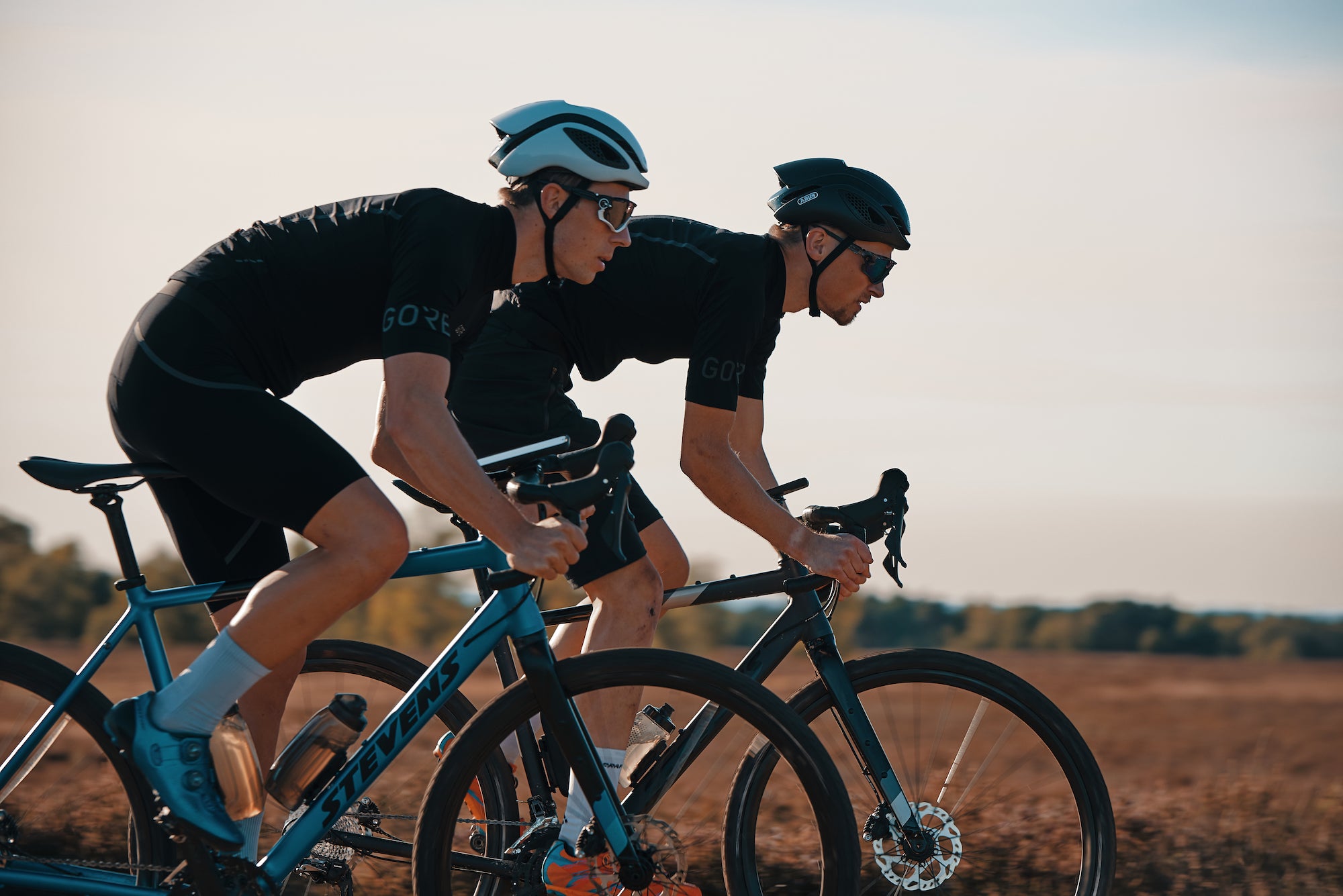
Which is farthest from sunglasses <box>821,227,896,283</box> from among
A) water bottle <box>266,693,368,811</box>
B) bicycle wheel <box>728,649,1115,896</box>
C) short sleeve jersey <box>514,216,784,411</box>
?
water bottle <box>266,693,368,811</box>

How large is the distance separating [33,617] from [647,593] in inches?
722

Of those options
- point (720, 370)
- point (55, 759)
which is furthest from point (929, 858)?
point (55, 759)

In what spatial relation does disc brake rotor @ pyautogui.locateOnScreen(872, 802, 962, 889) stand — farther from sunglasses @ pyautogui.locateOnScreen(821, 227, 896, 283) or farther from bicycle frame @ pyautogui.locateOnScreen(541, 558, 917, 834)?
sunglasses @ pyautogui.locateOnScreen(821, 227, 896, 283)

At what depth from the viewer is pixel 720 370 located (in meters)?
3.64

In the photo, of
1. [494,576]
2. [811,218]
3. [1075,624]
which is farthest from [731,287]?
[1075,624]

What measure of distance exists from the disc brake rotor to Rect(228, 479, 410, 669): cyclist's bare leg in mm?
1722

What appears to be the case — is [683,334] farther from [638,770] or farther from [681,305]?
[638,770]

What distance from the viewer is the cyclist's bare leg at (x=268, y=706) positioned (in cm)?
352

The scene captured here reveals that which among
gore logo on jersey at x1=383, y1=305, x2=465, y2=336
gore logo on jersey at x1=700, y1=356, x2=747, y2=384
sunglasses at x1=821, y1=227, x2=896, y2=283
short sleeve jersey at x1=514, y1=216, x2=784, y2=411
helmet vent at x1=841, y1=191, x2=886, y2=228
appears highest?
helmet vent at x1=841, y1=191, x2=886, y2=228

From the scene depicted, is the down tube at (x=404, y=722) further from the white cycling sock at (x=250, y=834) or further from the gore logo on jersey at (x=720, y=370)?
the gore logo on jersey at (x=720, y=370)

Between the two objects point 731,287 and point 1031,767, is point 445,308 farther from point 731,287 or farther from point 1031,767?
point 1031,767

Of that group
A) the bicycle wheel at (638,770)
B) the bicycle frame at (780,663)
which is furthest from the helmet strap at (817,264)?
the bicycle wheel at (638,770)

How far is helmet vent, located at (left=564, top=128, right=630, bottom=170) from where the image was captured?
3.42 metres

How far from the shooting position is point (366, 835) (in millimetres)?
3777
